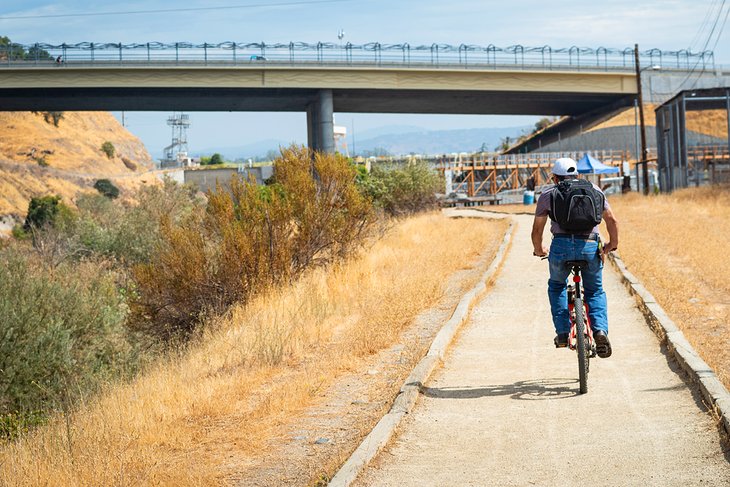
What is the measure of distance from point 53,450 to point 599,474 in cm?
413

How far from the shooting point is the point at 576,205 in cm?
787

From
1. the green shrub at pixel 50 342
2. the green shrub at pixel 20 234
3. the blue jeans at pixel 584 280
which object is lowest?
the green shrub at pixel 50 342

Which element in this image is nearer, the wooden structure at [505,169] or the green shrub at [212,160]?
the wooden structure at [505,169]

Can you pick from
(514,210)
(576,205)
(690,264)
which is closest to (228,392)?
(576,205)

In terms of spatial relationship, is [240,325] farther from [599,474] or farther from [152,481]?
[599,474]

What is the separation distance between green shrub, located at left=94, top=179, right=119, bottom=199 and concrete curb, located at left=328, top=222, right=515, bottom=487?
7037cm

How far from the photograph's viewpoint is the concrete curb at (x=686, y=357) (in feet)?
23.0

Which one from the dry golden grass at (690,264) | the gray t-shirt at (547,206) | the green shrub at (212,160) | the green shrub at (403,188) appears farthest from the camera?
the green shrub at (212,160)

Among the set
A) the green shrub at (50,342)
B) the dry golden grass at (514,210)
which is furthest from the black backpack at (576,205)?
the dry golden grass at (514,210)

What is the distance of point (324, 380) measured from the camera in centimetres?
914

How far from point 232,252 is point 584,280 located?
9.34 metres

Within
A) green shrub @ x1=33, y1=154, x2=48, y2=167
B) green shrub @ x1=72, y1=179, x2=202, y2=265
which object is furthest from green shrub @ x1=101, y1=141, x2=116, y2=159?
green shrub @ x1=72, y1=179, x2=202, y2=265

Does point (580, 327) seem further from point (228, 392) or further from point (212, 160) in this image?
point (212, 160)

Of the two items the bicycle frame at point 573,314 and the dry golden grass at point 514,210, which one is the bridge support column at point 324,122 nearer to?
the dry golden grass at point 514,210
